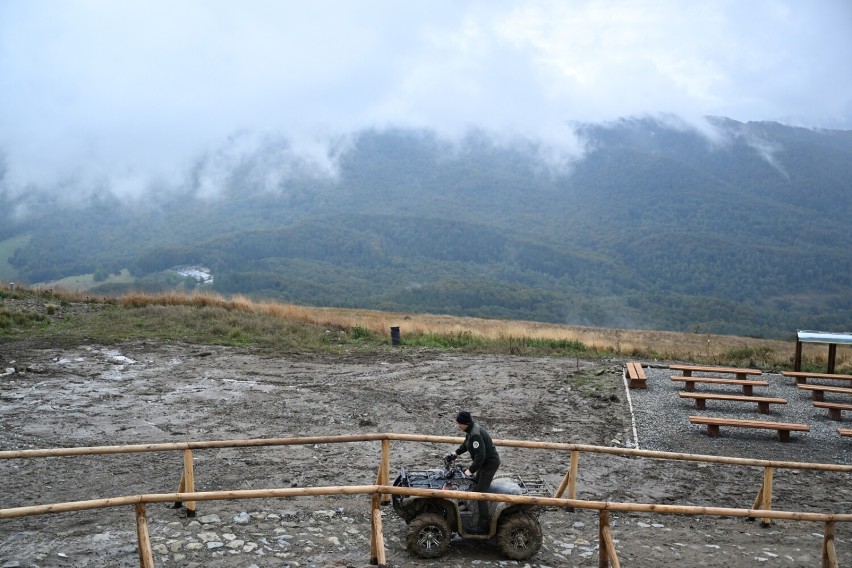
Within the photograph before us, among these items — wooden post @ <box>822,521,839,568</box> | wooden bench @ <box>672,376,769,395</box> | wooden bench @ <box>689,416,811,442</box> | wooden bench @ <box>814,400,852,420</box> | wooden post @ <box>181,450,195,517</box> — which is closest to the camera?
wooden post @ <box>822,521,839,568</box>

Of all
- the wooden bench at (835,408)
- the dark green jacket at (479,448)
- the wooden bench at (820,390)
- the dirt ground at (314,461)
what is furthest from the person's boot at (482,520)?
the wooden bench at (820,390)

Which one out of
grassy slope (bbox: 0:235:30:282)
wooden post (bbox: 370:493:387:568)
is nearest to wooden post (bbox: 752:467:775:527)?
wooden post (bbox: 370:493:387:568)

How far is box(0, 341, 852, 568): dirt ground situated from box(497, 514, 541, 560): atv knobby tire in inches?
4.8

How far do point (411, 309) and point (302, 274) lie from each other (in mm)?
48236

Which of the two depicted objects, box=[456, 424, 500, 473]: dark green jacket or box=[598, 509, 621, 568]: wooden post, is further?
box=[456, 424, 500, 473]: dark green jacket

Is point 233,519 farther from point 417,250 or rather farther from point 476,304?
point 417,250

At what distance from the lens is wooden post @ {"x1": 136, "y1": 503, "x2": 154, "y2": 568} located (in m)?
6.23

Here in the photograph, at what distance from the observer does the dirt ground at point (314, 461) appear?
7.67m

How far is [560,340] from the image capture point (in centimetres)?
2498

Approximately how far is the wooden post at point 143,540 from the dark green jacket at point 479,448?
325 cm

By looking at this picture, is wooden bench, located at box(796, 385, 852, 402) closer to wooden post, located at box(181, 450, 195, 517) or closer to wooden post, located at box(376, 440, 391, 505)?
wooden post, located at box(376, 440, 391, 505)

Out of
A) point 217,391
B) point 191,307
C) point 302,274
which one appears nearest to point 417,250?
point 302,274

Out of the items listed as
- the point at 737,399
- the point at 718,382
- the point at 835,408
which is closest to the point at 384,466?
the point at 737,399

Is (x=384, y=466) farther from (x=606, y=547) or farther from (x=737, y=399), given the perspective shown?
(x=737, y=399)
